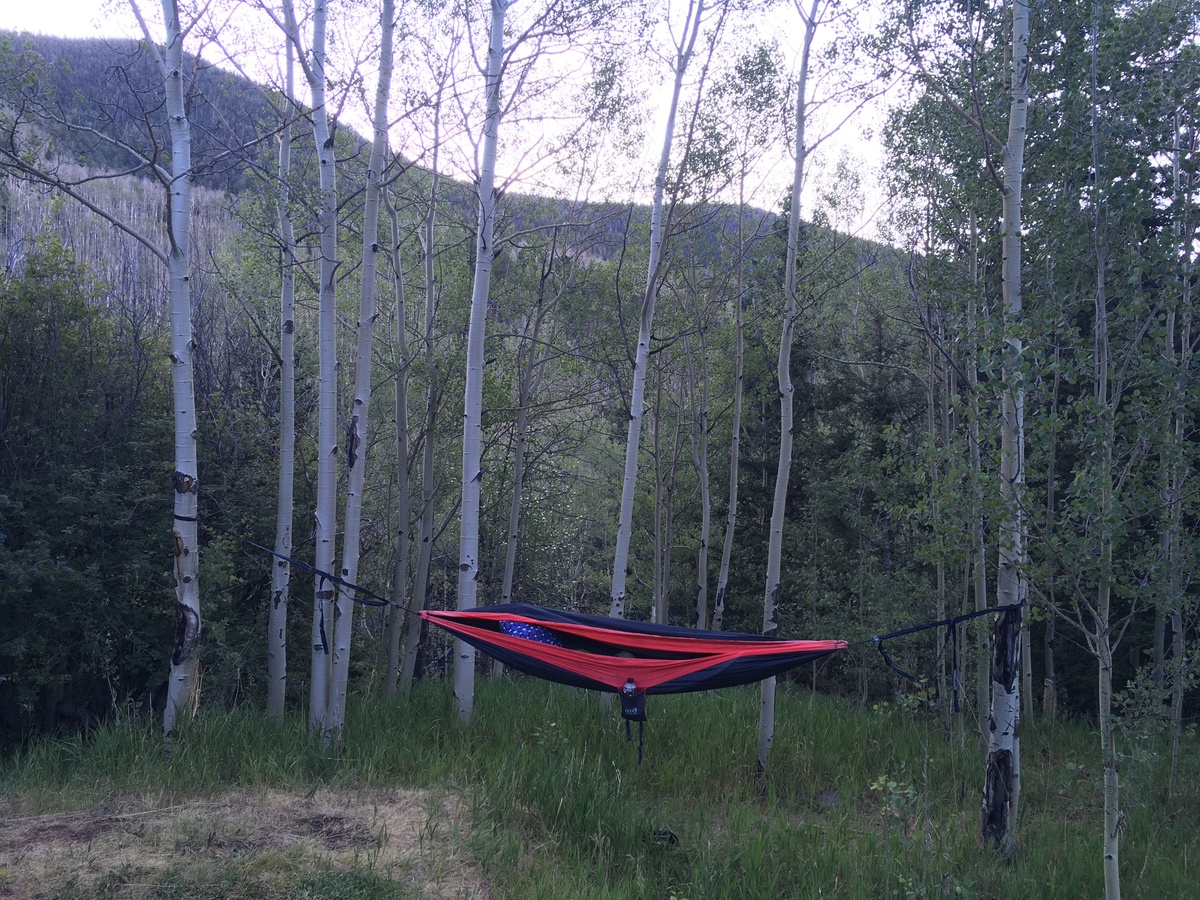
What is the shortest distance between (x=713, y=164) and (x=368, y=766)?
5958 millimetres

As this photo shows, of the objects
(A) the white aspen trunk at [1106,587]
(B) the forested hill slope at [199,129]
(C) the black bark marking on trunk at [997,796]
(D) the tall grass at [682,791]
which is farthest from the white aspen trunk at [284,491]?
(A) the white aspen trunk at [1106,587]

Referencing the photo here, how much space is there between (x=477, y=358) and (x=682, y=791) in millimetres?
3283

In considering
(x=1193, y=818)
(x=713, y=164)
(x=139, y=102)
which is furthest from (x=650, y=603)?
(x=139, y=102)

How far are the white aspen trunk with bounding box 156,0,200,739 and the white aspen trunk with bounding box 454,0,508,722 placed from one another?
5.73 ft

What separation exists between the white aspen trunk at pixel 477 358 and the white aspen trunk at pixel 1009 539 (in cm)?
338

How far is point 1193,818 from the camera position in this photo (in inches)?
229

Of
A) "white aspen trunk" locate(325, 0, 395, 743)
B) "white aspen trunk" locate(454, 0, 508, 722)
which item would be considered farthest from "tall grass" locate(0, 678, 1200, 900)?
"white aspen trunk" locate(454, 0, 508, 722)

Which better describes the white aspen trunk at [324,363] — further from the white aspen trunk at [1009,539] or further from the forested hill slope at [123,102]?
the white aspen trunk at [1009,539]

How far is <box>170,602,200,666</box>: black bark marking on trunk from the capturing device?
16.4ft

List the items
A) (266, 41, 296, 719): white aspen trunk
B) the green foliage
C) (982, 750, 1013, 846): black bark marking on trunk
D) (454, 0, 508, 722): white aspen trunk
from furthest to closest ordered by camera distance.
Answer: (266, 41, 296, 719): white aspen trunk < the green foliage < (454, 0, 508, 722): white aspen trunk < (982, 750, 1013, 846): black bark marking on trunk

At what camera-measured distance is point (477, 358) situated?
6.09 m

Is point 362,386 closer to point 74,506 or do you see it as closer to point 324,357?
point 324,357

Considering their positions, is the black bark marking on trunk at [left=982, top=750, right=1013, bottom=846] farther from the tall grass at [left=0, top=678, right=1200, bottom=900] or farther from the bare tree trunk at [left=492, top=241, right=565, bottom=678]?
the bare tree trunk at [left=492, top=241, right=565, bottom=678]

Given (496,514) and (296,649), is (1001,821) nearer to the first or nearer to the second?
(296,649)
